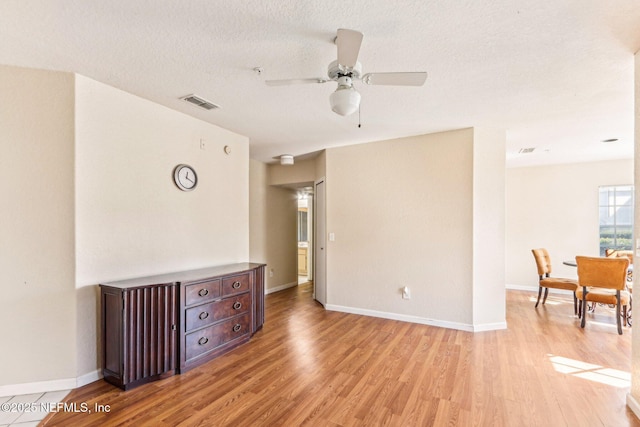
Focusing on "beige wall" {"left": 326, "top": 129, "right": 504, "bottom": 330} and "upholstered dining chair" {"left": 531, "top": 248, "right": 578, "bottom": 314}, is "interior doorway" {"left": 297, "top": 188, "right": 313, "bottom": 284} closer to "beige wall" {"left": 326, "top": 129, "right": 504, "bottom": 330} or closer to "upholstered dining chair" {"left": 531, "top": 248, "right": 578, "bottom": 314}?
"beige wall" {"left": 326, "top": 129, "right": 504, "bottom": 330}

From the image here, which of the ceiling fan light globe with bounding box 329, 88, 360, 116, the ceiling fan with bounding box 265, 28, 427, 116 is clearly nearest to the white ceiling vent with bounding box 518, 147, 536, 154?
the ceiling fan with bounding box 265, 28, 427, 116

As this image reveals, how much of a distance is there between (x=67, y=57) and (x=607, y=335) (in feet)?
19.7

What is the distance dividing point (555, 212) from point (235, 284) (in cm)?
613

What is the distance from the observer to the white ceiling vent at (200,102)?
2.89 meters

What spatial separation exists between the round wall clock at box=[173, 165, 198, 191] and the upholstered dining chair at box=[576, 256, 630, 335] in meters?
4.94

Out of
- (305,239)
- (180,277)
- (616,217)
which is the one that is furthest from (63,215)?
(616,217)

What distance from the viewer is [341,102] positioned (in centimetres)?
195

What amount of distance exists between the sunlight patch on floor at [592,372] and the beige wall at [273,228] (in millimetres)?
4399

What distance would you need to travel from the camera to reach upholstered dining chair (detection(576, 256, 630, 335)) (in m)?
3.69

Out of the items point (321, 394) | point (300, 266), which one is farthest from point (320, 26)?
point (300, 266)

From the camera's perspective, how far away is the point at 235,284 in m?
3.21

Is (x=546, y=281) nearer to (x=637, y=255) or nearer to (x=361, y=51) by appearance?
(x=637, y=255)

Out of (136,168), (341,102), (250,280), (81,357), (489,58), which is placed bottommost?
(81,357)

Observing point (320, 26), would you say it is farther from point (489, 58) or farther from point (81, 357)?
point (81, 357)
